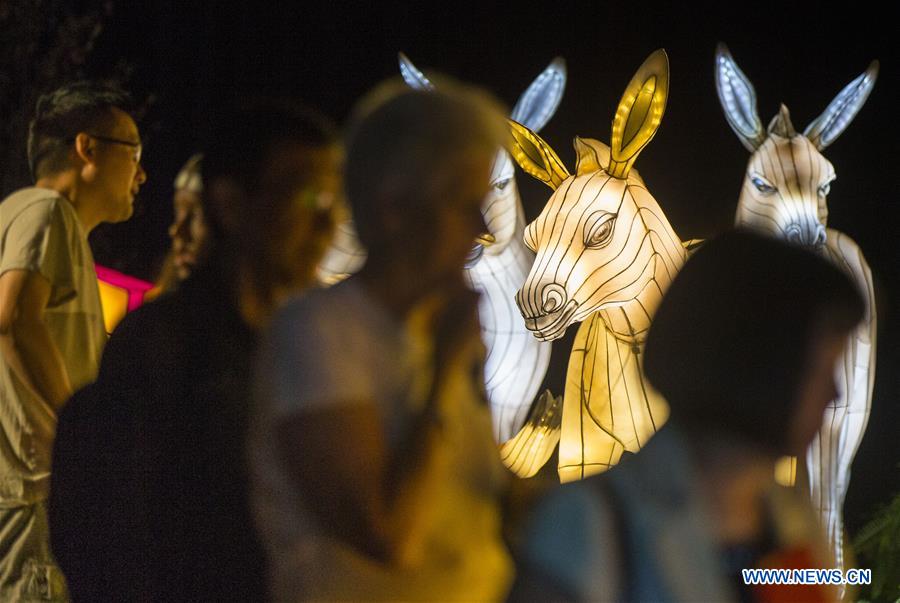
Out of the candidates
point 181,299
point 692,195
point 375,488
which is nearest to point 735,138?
point 692,195

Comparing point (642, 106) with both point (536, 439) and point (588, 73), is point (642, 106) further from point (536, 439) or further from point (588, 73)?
point (536, 439)

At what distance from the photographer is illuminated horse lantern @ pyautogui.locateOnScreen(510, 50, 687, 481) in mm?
2924

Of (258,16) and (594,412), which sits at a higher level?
(258,16)

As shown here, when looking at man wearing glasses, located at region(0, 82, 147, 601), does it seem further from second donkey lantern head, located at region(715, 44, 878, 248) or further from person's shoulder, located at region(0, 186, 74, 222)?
second donkey lantern head, located at region(715, 44, 878, 248)

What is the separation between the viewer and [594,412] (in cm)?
300

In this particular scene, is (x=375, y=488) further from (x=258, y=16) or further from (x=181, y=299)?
(x=258, y=16)

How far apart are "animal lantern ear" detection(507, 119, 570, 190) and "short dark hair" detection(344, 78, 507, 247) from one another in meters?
1.64

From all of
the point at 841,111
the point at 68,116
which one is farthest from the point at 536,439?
the point at 68,116

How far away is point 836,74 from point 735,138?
345mm

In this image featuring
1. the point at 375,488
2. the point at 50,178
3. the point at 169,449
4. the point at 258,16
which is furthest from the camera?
the point at 258,16

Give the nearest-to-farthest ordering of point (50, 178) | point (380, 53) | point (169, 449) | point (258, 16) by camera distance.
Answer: point (169, 449)
point (50, 178)
point (258, 16)
point (380, 53)

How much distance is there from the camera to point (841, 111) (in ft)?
10.6

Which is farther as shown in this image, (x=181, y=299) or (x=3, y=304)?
(x=3, y=304)

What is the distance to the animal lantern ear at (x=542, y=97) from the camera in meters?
3.05
